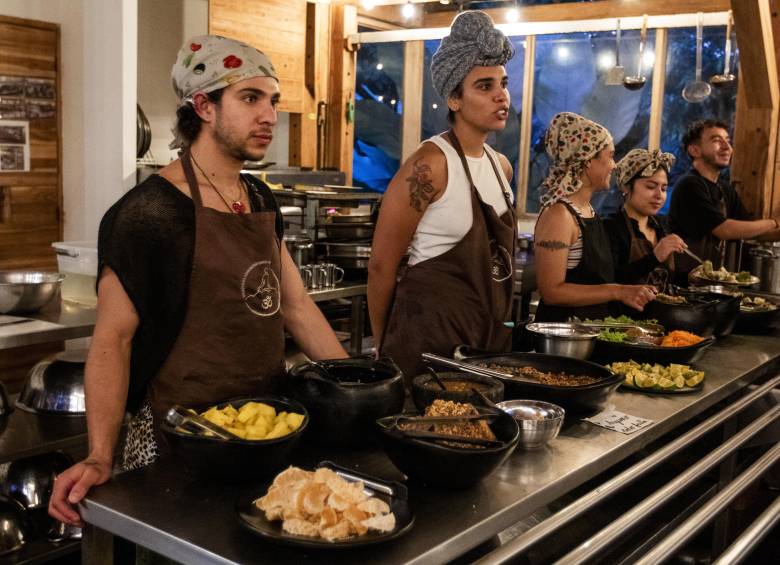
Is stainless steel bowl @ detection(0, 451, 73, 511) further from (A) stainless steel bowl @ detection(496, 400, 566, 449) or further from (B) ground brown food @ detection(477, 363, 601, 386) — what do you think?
(A) stainless steel bowl @ detection(496, 400, 566, 449)

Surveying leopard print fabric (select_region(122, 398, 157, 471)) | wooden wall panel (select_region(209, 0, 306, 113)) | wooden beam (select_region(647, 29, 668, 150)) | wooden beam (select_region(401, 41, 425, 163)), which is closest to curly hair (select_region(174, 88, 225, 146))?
leopard print fabric (select_region(122, 398, 157, 471))

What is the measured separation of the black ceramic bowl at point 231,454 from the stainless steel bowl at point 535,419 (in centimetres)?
52

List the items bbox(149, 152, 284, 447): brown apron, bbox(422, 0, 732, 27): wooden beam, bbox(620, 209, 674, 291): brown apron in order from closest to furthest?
bbox(149, 152, 284, 447): brown apron < bbox(620, 209, 674, 291): brown apron < bbox(422, 0, 732, 27): wooden beam

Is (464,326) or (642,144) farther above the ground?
(642,144)

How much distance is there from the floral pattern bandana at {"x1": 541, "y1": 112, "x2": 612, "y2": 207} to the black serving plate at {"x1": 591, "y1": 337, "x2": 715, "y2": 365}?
868mm

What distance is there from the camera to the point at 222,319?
2.10 metres

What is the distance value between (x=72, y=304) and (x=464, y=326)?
2170 mm

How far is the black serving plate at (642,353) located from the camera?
2.78 metres

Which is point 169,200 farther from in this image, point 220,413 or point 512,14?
point 512,14

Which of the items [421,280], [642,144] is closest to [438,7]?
[642,144]

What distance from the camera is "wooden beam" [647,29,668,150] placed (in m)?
8.41

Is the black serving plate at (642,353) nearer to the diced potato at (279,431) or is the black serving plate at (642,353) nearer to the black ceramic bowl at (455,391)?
the black ceramic bowl at (455,391)

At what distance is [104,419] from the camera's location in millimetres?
1908

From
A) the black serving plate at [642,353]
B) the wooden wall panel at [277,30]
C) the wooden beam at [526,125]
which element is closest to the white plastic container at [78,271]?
the black serving plate at [642,353]
